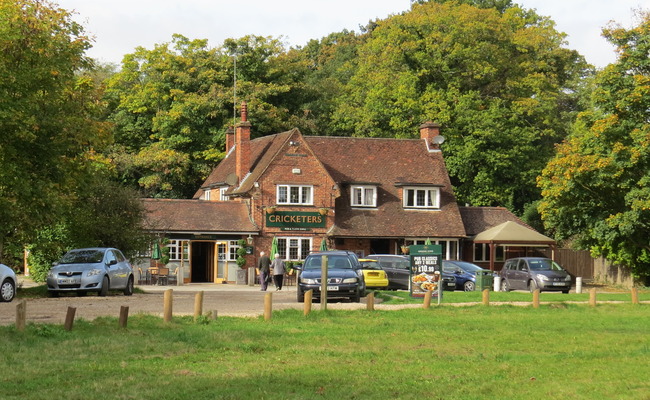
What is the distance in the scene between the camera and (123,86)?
226 ft

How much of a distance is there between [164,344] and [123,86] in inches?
2103

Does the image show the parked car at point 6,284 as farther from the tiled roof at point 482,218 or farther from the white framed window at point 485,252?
the white framed window at point 485,252

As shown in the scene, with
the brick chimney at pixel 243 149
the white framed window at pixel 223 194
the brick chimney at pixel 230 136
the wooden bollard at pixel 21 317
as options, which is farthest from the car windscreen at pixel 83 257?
the brick chimney at pixel 230 136

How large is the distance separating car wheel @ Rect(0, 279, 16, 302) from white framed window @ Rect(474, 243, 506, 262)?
34.1 meters

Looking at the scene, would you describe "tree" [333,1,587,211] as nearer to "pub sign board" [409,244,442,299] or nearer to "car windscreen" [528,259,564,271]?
"car windscreen" [528,259,564,271]

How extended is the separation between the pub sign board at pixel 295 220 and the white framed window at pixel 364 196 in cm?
294

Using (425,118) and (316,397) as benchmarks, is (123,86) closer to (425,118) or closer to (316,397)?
(425,118)

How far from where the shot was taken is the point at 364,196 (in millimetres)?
56250

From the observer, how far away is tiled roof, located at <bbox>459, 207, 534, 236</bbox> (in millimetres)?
57328

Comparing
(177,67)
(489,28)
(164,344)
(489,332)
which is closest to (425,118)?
(489,28)

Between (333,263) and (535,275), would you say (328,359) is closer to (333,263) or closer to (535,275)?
(333,263)

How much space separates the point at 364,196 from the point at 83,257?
83.7 ft

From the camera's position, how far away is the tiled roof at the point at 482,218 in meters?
57.3

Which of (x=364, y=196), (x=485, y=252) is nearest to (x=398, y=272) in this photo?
(x=364, y=196)
